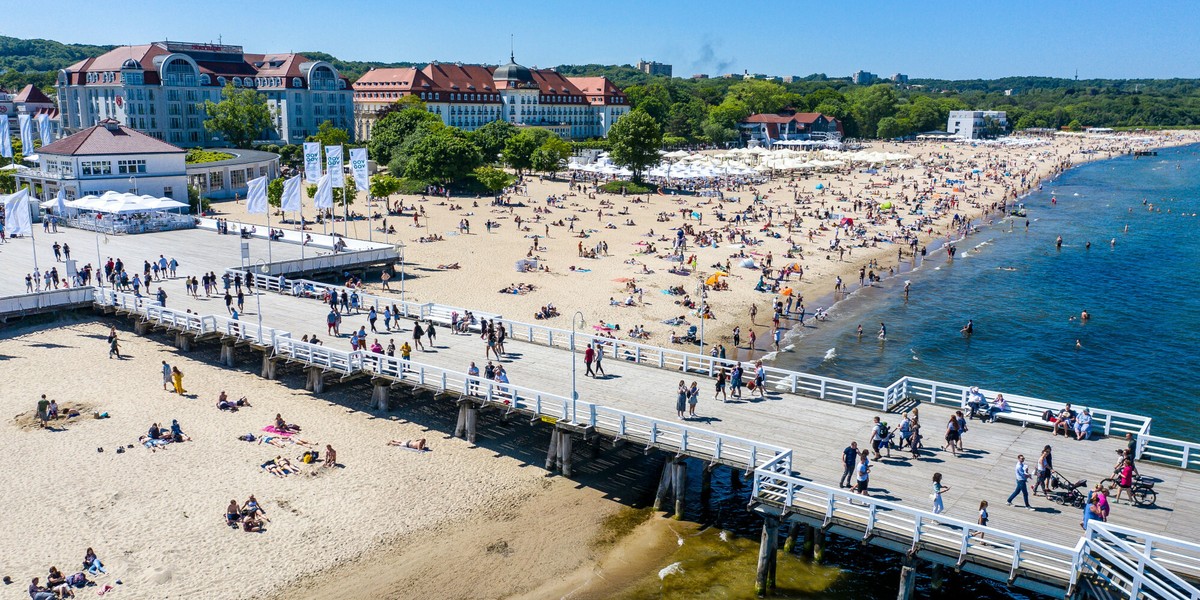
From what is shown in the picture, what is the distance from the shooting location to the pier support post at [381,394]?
2688cm

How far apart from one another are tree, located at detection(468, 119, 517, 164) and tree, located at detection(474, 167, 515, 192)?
15.1 meters

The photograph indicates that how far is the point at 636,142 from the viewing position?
83.7 meters

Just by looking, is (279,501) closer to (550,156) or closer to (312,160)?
(312,160)

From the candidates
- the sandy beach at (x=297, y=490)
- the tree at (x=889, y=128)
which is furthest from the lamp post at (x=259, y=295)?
the tree at (x=889, y=128)

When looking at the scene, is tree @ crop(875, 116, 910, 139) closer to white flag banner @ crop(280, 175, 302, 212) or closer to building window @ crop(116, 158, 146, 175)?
building window @ crop(116, 158, 146, 175)

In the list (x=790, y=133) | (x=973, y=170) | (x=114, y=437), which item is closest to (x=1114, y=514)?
(x=114, y=437)

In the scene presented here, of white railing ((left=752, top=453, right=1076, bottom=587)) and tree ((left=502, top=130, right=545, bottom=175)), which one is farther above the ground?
tree ((left=502, top=130, right=545, bottom=175))

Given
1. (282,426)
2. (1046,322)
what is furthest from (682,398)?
(1046,322)

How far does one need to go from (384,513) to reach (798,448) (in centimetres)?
1016

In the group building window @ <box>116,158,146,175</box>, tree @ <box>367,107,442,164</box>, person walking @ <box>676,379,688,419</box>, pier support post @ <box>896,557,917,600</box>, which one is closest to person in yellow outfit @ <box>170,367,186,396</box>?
person walking @ <box>676,379,688,419</box>

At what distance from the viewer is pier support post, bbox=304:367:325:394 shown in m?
28.7

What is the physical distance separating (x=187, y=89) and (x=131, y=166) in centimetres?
4750

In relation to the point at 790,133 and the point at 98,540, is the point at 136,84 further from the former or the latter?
the point at 790,133

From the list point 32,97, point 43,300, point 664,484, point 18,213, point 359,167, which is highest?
point 32,97
